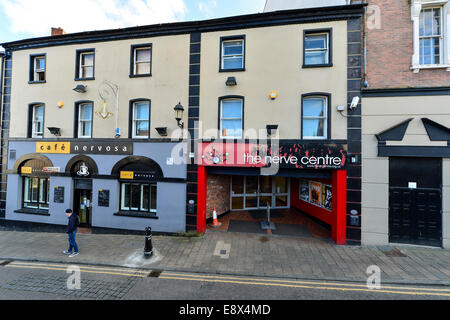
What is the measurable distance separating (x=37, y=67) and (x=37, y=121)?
294cm

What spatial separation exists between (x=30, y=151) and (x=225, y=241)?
35.1 feet

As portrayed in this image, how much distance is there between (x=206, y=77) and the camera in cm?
822

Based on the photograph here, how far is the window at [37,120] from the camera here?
31.1 feet

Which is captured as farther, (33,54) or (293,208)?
(293,208)

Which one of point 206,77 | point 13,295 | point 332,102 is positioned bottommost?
point 13,295

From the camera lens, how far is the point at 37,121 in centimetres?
955

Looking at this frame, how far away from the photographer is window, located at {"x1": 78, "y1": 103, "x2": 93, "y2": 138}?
9.08 m

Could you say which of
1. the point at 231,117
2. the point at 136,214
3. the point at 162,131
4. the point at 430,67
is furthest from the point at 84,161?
the point at 430,67

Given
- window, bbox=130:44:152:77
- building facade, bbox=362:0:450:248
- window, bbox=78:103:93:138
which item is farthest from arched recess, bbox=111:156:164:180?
building facade, bbox=362:0:450:248

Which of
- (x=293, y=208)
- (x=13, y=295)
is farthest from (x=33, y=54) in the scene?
(x=293, y=208)

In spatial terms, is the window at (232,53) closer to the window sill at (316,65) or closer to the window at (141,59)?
the window sill at (316,65)

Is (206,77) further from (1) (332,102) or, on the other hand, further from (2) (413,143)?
(2) (413,143)

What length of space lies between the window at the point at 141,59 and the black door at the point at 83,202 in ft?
19.5
